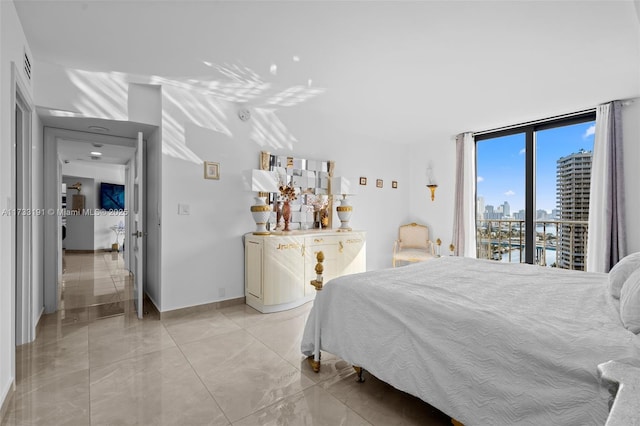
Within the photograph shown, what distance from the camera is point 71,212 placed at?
26.5 ft

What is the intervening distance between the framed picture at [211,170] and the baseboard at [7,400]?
2.28 meters

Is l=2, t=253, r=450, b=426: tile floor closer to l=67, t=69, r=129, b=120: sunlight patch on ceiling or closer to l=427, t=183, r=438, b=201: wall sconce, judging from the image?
l=67, t=69, r=129, b=120: sunlight patch on ceiling

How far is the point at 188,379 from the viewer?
7.10ft

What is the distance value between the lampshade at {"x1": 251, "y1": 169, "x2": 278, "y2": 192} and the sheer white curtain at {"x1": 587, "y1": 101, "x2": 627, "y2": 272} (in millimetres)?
3803

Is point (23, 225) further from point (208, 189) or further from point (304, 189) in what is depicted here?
point (304, 189)

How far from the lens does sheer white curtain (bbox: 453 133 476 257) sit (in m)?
4.99

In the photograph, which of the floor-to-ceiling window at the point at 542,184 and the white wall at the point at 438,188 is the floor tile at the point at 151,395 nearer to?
the white wall at the point at 438,188

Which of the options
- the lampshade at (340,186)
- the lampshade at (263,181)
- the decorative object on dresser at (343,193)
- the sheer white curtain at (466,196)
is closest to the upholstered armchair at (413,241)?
the sheer white curtain at (466,196)

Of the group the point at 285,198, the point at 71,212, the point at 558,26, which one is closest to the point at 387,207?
the point at 285,198

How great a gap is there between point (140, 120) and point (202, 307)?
2.13 metres

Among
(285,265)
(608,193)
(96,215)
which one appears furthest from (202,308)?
(96,215)

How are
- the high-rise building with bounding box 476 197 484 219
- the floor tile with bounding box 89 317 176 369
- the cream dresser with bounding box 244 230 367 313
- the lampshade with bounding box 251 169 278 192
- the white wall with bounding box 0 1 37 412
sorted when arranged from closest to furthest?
the white wall with bounding box 0 1 37 412 → the floor tile with bounding box 89 317 176 369 → the cream dresser with bounding box 244 230 367 313 → the lampshade with bounding box 251 169 278 192 → the high-rise building with bounding box 476 197 484 219

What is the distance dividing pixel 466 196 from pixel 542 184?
1.00m

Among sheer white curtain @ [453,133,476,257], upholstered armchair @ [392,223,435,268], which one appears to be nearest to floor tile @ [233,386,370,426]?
upholstered armchair @ [392,223,435,268]
